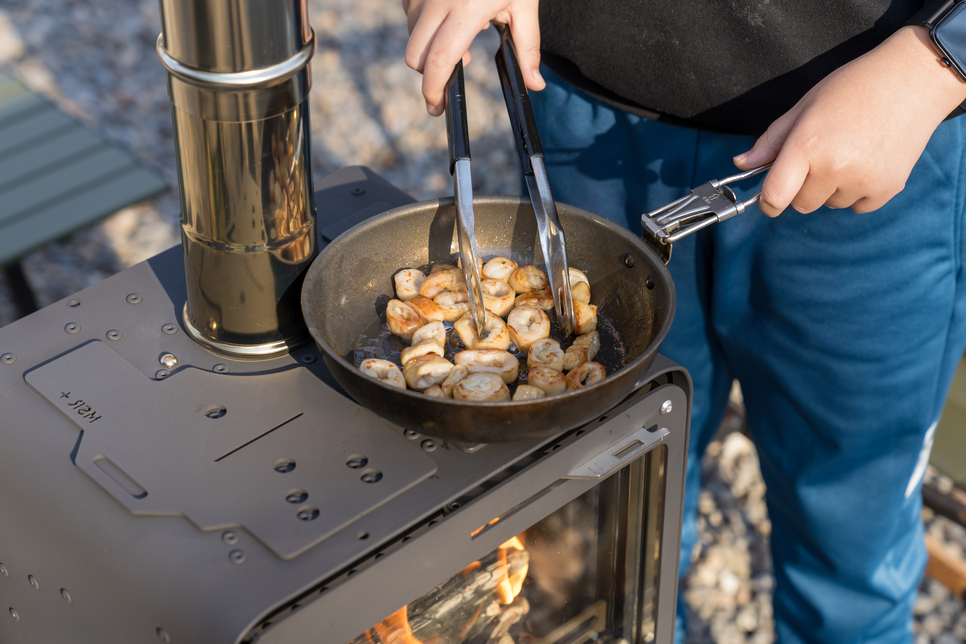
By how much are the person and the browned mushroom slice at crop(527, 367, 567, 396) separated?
289 millimetres

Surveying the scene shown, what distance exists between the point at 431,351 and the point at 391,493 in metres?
0.17

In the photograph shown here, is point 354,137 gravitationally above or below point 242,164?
below

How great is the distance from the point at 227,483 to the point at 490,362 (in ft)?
0.95

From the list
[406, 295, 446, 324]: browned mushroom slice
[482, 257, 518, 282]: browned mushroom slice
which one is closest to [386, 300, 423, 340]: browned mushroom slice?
[406, 295, 446, 324]: browned mushroom slice

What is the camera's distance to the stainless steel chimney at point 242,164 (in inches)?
33.4

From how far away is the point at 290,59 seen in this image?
34.8 inches

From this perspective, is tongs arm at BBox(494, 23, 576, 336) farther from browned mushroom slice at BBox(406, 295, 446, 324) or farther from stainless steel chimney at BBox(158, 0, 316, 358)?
stainless steel chimney at BBox(158, 0, 316, 358)

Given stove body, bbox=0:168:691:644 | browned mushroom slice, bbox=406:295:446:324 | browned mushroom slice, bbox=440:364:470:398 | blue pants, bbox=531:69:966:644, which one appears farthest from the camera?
blue pants, bbox=531:69:966:644

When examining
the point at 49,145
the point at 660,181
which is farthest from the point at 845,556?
the point at 49,145

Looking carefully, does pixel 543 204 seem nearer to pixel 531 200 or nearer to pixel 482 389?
pixel 531 200

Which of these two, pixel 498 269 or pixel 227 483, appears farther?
pixel 498 269

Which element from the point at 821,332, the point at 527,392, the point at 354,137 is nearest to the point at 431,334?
the point at 527,392

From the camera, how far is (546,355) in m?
0.96

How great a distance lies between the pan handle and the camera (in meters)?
0.97
